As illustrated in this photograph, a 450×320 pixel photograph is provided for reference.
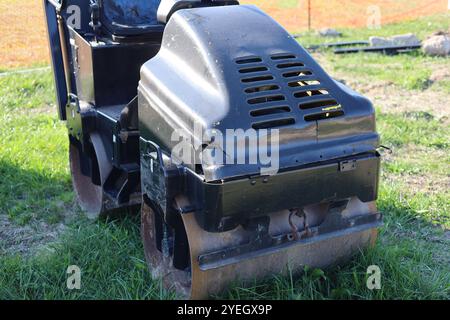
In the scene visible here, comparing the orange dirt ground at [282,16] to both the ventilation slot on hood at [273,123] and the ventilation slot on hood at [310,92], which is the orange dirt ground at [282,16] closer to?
the ventilation slot on hood at [310,92]

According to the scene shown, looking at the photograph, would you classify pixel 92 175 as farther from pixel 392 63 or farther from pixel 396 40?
pixel 396 40

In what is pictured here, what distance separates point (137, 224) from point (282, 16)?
29.8ft

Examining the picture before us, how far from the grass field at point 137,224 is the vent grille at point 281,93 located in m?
0.82

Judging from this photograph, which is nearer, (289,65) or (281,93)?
(281,93)

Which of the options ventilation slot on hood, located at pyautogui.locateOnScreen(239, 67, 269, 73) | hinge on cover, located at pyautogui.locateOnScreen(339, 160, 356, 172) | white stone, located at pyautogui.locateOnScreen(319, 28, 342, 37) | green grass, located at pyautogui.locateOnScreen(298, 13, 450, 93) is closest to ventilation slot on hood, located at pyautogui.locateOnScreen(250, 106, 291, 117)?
ventilation slot on hood, located at pyautogui.locateOnScreen(239, 67, 269, 73)

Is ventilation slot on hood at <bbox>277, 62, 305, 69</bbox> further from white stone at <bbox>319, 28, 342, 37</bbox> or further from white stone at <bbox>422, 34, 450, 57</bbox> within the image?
white stone at <bbox>319, 28, 342, 37</bbox>

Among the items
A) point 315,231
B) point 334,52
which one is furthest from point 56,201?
point 334,52

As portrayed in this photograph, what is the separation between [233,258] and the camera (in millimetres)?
2938

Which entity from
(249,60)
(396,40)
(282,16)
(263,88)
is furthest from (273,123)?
(282,16)

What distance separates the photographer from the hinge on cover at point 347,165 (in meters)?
2.95

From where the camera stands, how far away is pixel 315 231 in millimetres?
3104

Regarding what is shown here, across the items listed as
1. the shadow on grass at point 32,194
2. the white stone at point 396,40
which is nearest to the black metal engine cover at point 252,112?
the shadow on grass at point 32,194
